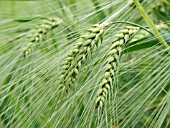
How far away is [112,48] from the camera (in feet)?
3.08

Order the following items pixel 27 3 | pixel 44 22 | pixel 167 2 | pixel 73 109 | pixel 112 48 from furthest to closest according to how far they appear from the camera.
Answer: pixel 27 3
pixel 167 2
pixel 44 22
pixel 73 109
pixel 112 48

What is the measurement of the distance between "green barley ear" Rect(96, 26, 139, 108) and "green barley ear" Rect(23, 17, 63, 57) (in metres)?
0.33

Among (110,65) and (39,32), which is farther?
(39,32)

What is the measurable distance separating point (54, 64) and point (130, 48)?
0.17 m

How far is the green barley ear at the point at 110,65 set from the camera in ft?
2.95

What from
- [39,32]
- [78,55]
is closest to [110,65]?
[78,55]

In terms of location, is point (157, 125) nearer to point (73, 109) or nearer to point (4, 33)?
point (73, 109)

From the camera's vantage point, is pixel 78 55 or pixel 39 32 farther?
pixel 39 32

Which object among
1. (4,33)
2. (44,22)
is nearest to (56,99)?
(44,22)

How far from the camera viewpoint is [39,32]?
4.22 ft

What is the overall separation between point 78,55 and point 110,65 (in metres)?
0.07

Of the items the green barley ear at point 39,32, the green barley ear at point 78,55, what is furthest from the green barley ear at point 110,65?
the green barley ear at point 39,32

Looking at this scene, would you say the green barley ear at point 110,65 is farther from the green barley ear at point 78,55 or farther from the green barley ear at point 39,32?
the green barley ear at point 39,32

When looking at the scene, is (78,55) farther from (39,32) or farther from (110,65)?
(39,32)
